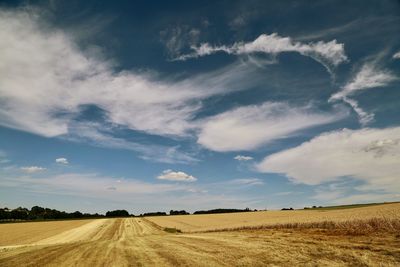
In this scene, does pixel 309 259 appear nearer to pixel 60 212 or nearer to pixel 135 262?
pixel 135 262

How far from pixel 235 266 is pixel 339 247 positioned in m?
6.62

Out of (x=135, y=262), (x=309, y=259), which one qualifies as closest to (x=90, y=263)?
(x=135, y=262)

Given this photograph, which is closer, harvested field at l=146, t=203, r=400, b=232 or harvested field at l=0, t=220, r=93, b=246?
harvested field at l=146, t=203, r=400, b=232

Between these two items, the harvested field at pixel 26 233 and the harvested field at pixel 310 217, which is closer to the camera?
the harvested field at pixel 310 217

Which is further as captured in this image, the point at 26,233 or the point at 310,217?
the point at 26,233

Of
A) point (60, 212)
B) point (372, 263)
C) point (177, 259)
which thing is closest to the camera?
point (372, 263)

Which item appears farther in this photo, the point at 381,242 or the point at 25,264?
the point at 25,264

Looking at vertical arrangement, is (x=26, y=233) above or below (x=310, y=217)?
below

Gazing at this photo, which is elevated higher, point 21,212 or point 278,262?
point 21,212

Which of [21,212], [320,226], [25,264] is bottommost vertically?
[25,264]

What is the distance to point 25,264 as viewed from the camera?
18.8 metres

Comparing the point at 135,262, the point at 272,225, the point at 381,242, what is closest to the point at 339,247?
the point at 381,242

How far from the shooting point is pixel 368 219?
78.4 ft

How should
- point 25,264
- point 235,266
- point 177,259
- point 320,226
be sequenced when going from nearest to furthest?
point 235,266
point 177,259
point 25,264
point 320,226
